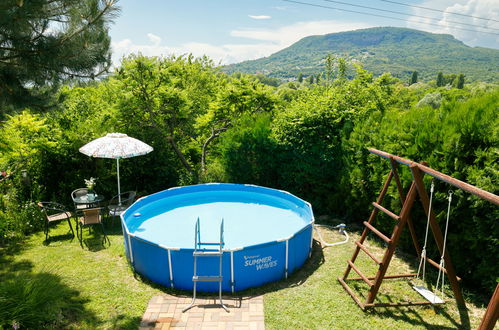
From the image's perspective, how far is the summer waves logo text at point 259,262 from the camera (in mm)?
7223

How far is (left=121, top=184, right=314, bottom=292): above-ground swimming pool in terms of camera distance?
722 cm

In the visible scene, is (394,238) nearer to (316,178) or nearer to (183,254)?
(183,254)

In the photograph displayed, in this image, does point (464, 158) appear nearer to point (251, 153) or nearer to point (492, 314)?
point (492, 314)

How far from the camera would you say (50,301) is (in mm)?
5801

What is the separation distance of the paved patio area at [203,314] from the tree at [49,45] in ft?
16.9

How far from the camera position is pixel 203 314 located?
6.40 meters

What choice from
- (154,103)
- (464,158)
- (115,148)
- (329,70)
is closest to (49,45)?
(115,148)

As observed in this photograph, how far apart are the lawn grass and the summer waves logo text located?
0.47 metres

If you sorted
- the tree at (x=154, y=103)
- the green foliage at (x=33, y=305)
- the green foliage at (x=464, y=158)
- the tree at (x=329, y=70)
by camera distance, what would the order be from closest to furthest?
1. the green foliage at (x=33, y=305)
2. the green foliage at (x=464, y=158)
3. the tree at (x=154, y=103)
4. the tree at (x=329, y=70)

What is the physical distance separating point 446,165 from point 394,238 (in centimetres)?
242

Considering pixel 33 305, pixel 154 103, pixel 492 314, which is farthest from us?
pixel 154 103

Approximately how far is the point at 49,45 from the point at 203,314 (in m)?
6.06

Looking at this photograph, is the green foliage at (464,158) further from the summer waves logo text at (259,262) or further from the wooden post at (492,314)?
the summer waves logo text at (259,262)

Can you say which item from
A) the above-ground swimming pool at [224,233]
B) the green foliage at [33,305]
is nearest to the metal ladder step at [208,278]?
the above-ground swimming pool at [224,233]
